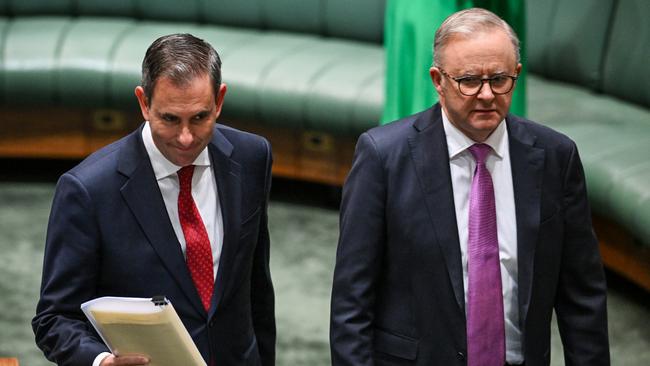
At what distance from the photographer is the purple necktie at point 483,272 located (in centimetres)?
234

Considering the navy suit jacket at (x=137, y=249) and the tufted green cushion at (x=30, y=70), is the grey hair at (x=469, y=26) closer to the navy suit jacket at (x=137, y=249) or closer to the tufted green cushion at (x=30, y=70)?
the navy suit jacket at (x=137, y=249)

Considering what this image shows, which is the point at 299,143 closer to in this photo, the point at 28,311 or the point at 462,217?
the point at 28,311

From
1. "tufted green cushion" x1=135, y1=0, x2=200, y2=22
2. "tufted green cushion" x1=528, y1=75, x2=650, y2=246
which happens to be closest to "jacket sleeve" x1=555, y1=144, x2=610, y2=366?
"tufted green cushion" x1=528, y1=75, x2=650, y2=246

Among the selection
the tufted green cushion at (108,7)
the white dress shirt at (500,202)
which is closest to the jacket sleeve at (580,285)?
the white dress shirt at (500,202)

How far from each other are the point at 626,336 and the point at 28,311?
2241 mm

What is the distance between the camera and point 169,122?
84.7 inches

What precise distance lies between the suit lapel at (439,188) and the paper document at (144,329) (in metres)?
0.52

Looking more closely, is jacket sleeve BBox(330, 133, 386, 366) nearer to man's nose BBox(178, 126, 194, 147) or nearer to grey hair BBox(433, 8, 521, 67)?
grey hair BBox(433, 8, 521, 67)

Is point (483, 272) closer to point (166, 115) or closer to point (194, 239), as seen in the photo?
point (194, 239)

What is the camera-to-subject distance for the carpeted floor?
4.38m

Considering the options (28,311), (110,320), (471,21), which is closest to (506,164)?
(471,21)

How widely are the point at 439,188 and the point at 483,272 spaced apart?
182 mm

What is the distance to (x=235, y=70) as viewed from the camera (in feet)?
18.6

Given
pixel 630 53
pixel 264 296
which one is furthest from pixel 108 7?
pixel 264 296
